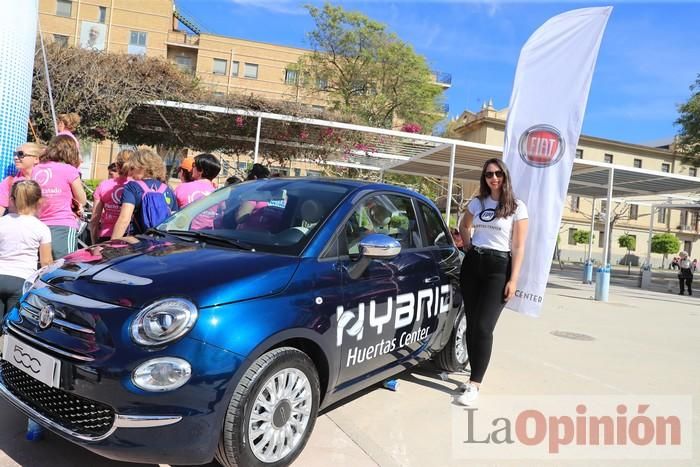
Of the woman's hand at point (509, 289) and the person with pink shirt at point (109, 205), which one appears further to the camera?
the person with pink shirt at point (109, 205)

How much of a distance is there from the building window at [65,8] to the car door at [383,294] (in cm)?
4527

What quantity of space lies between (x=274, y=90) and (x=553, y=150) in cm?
4093

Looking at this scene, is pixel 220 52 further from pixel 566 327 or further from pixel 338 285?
pixel 338 285

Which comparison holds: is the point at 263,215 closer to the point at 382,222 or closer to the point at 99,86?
the point at 382,222

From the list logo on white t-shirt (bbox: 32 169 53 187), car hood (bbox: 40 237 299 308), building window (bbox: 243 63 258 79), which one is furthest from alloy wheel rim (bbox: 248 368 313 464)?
building window (bbox: 243 63 258 79)

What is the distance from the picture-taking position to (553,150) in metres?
5.00

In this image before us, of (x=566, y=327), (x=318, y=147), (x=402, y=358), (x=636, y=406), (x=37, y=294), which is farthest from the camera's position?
(x=318, y=147)

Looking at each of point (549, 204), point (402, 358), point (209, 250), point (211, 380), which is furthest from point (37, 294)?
point (549, 204)

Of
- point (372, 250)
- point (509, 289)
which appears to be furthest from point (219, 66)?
point (372, 250)

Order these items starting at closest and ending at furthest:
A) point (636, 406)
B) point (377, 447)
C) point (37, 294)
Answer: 1. point (37, 294)
2. point (377, 447)
3. point (636, 406)

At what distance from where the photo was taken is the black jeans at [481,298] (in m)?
3.87

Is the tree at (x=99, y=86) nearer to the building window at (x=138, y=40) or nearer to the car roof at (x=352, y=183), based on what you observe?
the car roof at (x=352, y=183)

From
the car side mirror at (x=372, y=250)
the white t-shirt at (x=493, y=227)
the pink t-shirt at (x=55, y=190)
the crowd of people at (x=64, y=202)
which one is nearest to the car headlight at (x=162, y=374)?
the car side mirror at (x=372, y=250)

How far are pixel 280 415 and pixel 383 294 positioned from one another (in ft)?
3.43
